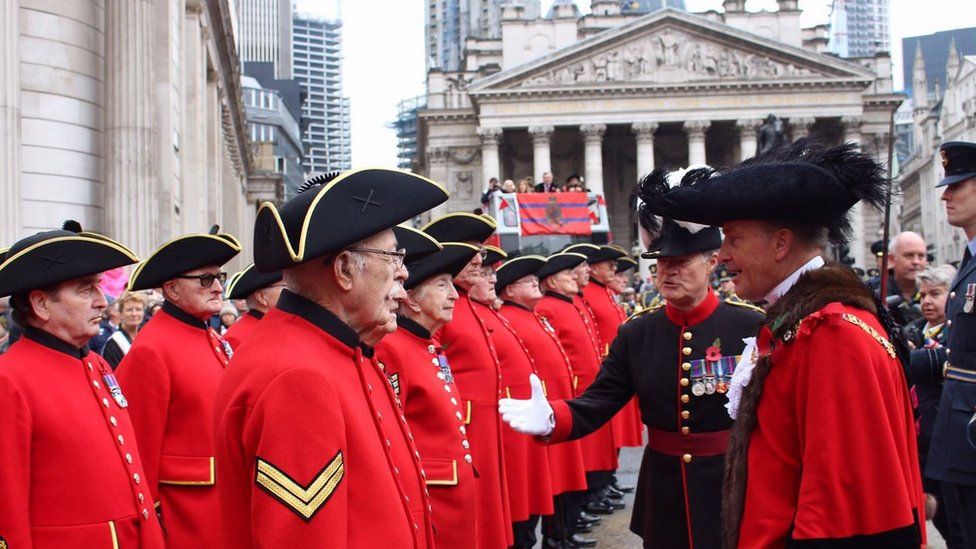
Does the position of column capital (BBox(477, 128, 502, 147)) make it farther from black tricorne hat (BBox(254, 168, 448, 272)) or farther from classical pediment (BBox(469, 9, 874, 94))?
black tricorne hat (BBox(254, 168, 448, 272))

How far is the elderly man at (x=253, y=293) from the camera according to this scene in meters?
6.30

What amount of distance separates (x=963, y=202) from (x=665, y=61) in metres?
56.4

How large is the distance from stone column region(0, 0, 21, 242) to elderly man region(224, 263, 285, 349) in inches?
196

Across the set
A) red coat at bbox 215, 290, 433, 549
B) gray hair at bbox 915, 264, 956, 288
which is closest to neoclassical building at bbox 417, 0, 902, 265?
gray hair at bbox 915, 264, 956, 288

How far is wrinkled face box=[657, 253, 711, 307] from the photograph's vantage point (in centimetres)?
504

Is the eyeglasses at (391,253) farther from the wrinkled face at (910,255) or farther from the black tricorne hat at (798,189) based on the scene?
the wrinkled face at (910,255)

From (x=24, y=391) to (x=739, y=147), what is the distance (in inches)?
2339

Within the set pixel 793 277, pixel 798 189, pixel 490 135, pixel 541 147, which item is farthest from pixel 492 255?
pixel 490 135

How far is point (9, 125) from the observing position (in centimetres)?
1062

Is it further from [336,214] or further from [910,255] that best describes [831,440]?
[910,255]

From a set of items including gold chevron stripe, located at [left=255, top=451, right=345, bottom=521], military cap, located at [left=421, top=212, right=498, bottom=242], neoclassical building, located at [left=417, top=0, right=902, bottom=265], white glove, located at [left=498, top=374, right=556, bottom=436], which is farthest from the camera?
neoclassical building, located at [left=417, top=0, right=902, bottom=265]

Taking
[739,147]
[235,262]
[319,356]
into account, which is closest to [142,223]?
[319,356]

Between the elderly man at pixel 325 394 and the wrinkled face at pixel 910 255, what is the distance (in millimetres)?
5875

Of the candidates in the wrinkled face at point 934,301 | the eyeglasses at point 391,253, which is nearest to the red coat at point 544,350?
the wrinkled face at point 934,301
